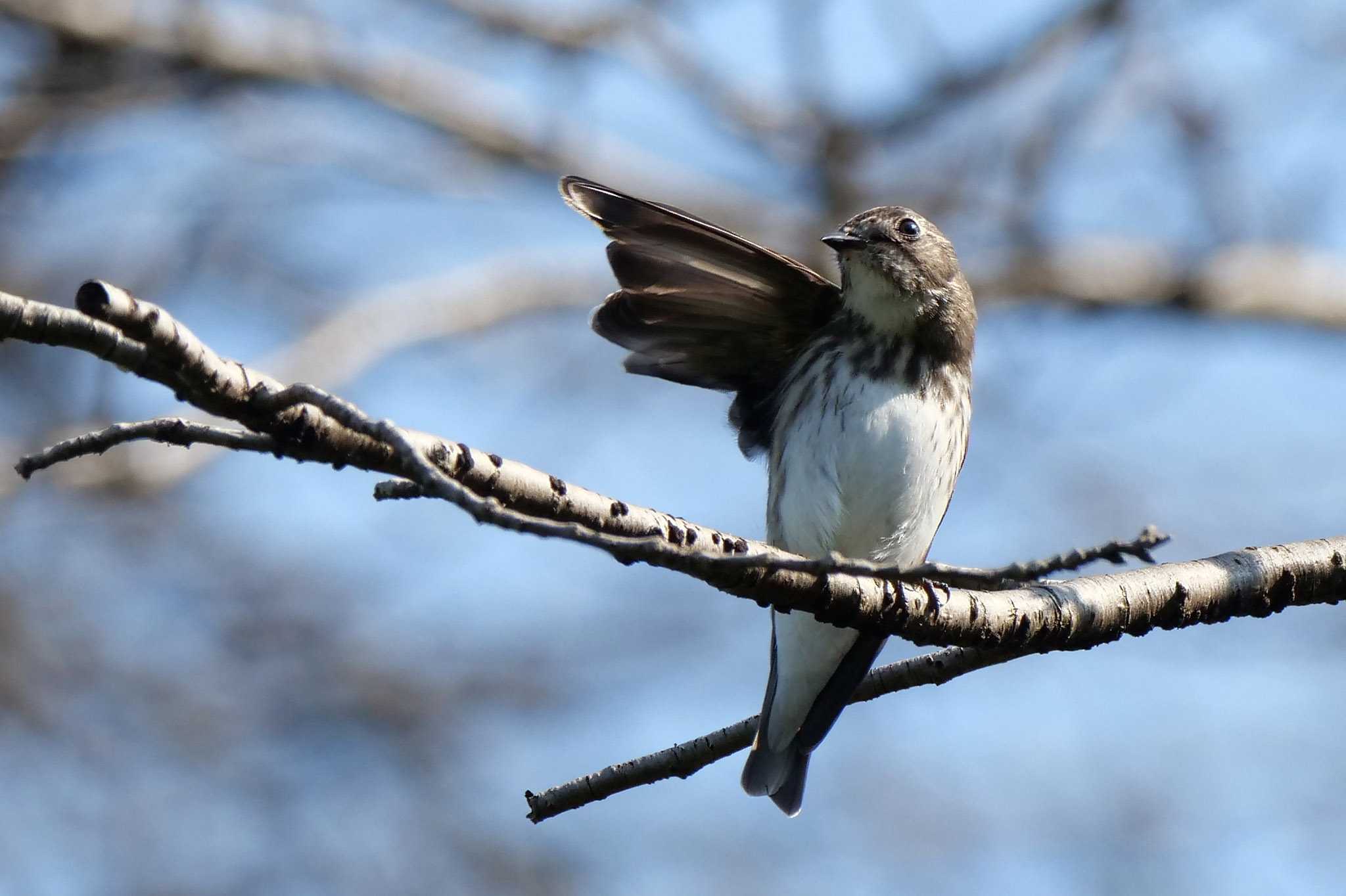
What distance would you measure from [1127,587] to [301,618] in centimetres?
1047

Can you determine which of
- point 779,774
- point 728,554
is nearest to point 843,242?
point 779,774

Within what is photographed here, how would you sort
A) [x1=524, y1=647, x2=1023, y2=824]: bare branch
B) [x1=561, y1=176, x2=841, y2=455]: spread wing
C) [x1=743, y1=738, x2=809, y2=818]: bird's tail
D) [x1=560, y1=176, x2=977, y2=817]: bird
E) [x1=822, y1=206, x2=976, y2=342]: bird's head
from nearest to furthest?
[x1=524, y1=647, x2=1023, y2=824]: bare branch
[x1=561, y1=176, x2=841, y2=455]: spread wing
[x1=560, y1=176, x2=977, y2=817]: bird
[x1=822, y1=206, x2=976, y2=342]: bird's head
[x1=743, y1=738, x2=809, y2=818]: bird's tail

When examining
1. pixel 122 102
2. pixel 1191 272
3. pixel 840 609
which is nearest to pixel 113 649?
pixel 122 102

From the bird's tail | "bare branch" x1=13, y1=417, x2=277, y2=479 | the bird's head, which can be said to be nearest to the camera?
"bare branch" x1=13, y1=417, x2=277, y2=479

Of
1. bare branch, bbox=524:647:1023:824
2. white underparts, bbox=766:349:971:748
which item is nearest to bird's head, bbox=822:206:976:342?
white underparts, bbox=766:349:971:748

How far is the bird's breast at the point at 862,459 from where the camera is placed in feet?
15.7

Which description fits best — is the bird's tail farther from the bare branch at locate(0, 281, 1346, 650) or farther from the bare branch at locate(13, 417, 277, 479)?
the bare branch at locate(13, 417, 277, 479)

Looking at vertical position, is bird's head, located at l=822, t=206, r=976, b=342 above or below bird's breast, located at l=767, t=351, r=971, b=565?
above

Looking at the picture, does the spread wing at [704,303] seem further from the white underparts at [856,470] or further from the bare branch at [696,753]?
the bare branch at [696,753]

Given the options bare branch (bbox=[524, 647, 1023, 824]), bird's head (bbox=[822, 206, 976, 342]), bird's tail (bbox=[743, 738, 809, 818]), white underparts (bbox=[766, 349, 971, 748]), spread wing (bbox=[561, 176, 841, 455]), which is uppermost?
bird's head (bbox=[822, 206, 976, 342])

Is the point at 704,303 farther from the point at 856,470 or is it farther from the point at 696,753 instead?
the point at 696,753

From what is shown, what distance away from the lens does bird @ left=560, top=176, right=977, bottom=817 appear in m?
4.69

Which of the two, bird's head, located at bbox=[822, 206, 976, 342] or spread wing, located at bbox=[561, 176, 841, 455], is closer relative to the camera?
spread wing, located at bbox=[561, 176, 841, 455]

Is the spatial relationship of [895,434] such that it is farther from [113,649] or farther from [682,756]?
[113,649]
